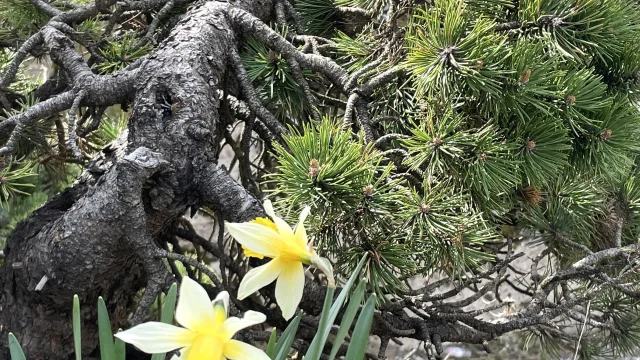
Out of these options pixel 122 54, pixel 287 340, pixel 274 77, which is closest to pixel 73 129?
pixel 122 54

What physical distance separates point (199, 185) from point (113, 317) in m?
0.34

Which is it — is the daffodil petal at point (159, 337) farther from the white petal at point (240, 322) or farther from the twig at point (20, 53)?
the twig at point (20, 53)

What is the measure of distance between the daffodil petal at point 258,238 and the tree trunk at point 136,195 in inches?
9.3

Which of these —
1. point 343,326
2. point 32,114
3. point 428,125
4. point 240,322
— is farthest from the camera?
point 32,114

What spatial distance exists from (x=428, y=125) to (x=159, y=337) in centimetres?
37

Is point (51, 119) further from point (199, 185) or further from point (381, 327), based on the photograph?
point (381, 327)

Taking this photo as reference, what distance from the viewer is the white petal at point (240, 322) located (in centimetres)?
43

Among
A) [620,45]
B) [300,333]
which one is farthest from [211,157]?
[620,45]

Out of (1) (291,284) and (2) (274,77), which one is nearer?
(1) (291,284)

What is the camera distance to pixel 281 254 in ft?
1.61

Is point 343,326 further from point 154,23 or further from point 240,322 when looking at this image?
point 154,23

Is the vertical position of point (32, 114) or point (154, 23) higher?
point (154, 23)

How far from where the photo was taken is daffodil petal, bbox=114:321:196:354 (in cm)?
45

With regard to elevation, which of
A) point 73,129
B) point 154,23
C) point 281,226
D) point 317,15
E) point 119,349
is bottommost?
point 119,349
